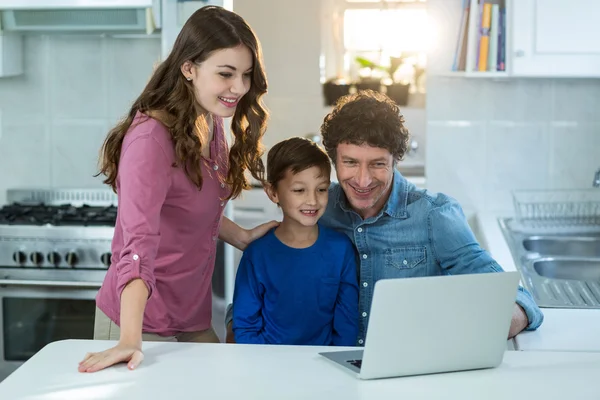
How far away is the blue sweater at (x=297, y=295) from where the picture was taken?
2221 mm

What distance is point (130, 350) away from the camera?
167cm

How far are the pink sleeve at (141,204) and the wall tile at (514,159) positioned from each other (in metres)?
2.13

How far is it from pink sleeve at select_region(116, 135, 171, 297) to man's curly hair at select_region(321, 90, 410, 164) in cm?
47

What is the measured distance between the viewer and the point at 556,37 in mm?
3260

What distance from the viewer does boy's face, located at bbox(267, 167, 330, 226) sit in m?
2.21

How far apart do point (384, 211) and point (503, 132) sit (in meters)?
1.65

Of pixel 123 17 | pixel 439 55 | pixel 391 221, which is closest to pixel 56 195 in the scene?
pixel 123 17

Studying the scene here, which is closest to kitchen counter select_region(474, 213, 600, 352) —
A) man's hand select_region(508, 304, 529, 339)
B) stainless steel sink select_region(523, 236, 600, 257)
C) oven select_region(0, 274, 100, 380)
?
man's hand select_region(508, 304, 529, 339)

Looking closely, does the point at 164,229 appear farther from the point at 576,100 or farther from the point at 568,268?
the point at 576,100

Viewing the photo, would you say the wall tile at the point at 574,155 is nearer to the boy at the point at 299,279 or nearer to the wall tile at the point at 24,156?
the boy at the point at 299,279

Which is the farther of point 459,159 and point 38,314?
point 459,159

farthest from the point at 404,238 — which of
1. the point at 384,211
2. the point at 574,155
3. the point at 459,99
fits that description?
the point at 574,155

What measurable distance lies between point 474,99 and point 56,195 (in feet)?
6.01

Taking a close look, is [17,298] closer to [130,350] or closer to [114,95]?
[114,95]
